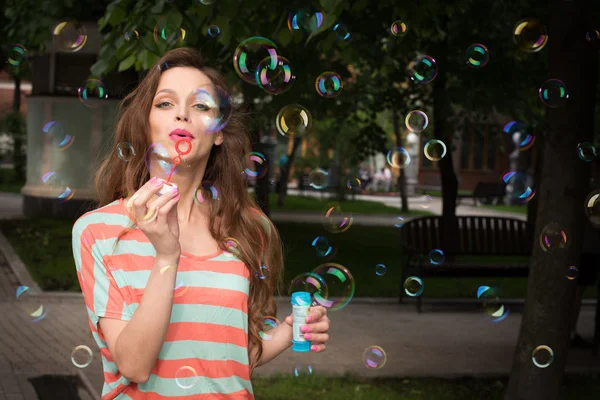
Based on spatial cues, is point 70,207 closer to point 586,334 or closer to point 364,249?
point 364,249

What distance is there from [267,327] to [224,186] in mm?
466

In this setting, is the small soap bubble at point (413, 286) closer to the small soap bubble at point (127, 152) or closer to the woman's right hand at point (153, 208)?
the small soap bubble at point (127, 152)

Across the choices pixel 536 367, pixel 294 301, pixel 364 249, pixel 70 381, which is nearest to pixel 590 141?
pixel 536 367

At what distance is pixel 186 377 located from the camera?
7.57 feet

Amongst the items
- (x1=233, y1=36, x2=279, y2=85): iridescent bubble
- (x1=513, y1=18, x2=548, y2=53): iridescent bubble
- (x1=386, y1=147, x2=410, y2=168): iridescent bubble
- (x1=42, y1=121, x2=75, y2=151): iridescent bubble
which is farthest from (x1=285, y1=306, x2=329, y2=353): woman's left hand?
(x1=42, y1=121, x2=75, y2=151): iridescent bubble

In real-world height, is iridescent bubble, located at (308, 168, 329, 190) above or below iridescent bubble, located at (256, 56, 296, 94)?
below

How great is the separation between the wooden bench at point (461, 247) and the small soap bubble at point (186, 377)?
22.7 feet

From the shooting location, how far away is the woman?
2127mm

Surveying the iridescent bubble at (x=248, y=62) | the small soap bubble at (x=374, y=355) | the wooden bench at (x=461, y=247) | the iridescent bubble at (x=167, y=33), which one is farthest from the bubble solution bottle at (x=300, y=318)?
the wooden bench at (x=461, y=247)

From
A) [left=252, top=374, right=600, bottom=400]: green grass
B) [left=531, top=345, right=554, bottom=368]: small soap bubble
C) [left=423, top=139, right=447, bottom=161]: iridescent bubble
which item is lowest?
[left=252, top=374, right=600, bottom=400]: green grass

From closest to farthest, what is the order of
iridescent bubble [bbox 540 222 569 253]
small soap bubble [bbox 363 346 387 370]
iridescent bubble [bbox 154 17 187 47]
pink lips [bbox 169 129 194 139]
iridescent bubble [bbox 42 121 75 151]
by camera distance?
pink lips [bbox 169 129 194 139] → iridescent bubble [bbox 540 222 569 253] → iridescent bubble [bbox 154 17 187 47] → small soap bubble [bbox 363 346 387 370] → iridescent bubble [bbox 42 121 75 151]

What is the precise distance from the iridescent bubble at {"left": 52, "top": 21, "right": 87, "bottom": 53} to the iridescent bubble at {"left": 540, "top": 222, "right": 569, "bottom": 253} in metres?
3.04

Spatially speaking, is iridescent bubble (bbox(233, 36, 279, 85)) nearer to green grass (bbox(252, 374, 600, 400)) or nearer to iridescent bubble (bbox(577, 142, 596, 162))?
iridescent bubble (bbox(577, 142, 596, 162))

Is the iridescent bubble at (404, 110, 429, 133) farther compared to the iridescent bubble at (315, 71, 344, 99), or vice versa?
the iridescent bubble at (404, 110, 429, 133)
